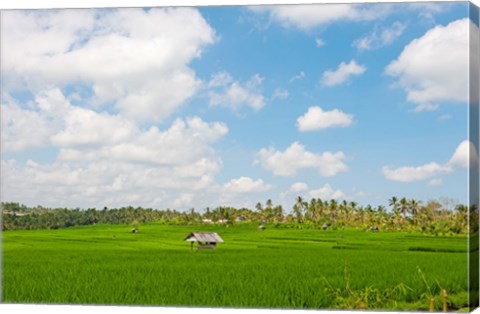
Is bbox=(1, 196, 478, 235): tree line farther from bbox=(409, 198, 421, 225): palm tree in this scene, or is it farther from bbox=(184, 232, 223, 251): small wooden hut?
bbox=(184, 232, 223, 251): small wooden hut

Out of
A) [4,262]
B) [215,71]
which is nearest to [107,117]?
[215,71]

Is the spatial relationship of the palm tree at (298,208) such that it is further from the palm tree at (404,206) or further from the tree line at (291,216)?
the palm tree at (404,206)

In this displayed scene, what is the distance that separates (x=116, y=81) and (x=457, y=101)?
309 cm

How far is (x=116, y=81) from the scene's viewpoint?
9328 mm

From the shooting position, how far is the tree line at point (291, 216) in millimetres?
8680

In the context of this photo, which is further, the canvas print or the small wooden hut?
the small wooden hut

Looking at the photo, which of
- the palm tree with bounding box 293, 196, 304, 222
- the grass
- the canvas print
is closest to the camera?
the canvas print

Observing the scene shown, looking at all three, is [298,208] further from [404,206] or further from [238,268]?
[404,206]

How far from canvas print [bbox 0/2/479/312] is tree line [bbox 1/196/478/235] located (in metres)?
0.02

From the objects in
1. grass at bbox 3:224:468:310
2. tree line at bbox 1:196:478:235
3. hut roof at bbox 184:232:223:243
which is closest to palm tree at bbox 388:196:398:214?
tree line at bbox 1:196:478:235

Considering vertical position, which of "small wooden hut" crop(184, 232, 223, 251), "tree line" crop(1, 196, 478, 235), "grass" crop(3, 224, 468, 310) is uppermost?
"tree line" crop(1, 196, 478, 235)

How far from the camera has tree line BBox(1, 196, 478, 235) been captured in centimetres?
868

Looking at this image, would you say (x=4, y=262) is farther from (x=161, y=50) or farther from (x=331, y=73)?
(x=331, y=73)

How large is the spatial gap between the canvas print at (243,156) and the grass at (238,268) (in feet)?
0.07
